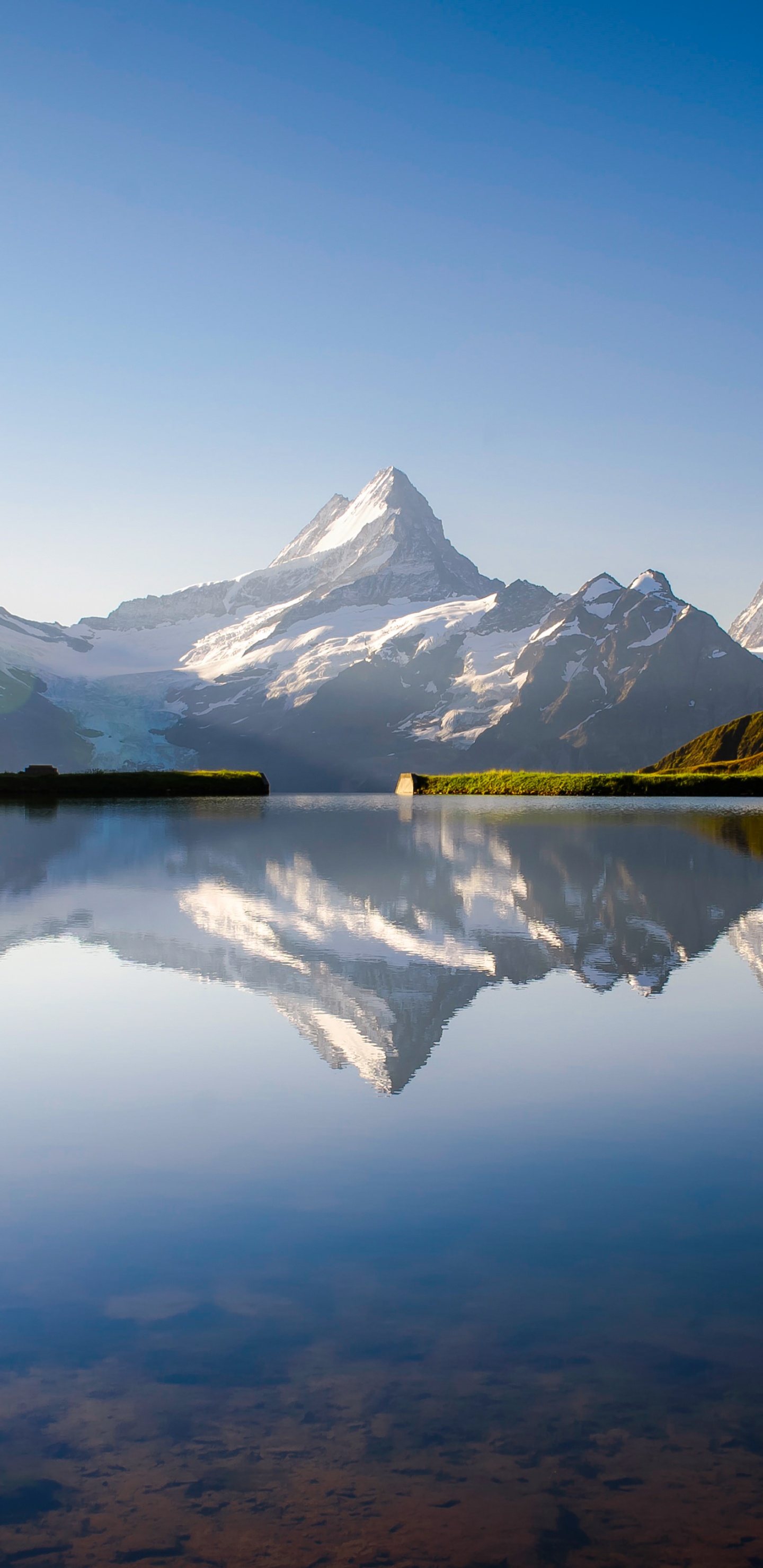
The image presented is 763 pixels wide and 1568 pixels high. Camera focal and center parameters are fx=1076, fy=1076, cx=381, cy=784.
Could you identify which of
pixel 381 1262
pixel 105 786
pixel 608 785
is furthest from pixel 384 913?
pixel 608 785

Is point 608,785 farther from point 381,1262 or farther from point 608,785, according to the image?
point 381,1262

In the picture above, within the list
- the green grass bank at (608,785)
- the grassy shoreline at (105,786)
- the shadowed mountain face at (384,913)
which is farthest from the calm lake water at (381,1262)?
the green grass bank at (608,785)

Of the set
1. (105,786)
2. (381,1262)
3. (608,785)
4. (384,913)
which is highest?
(105,786)

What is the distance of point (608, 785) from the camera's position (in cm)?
12925

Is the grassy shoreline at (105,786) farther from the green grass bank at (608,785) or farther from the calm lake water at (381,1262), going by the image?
the calm lake water at (381,1262)

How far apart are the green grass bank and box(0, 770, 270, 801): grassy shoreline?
121 ft

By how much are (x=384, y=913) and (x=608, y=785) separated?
110026 mm

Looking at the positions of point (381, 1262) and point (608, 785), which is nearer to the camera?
point (381, 1262)

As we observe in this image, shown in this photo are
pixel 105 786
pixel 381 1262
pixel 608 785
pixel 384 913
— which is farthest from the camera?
pixel 608 785

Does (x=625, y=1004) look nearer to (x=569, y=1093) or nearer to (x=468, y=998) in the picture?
(x=468, y=998)

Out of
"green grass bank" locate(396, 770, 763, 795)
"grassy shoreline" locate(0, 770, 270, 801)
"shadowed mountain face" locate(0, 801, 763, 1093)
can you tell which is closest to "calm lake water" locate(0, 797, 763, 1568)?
"shadowed mountain face" locate(0, 801, 763, 1093)

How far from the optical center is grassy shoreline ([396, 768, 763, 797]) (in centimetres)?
12838

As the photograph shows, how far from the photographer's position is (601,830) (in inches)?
2152

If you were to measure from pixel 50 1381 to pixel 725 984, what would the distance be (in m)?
12.0
